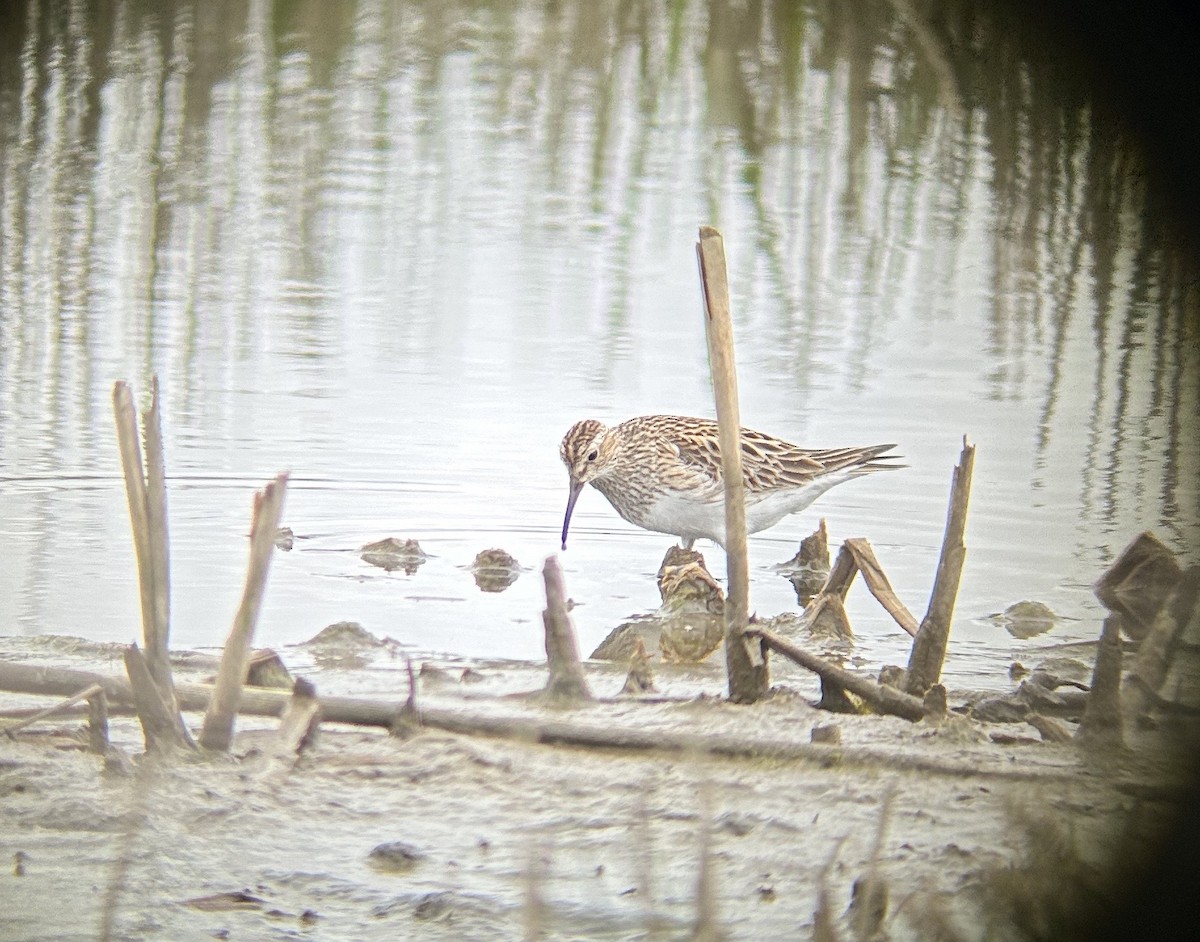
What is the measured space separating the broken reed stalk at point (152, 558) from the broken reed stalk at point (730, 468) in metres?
1.28

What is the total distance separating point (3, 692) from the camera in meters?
3.79

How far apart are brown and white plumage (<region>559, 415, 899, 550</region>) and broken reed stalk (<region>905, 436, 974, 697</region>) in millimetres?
2766

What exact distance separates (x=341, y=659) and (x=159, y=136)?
7984 millimetres

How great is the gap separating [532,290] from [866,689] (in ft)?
21.6

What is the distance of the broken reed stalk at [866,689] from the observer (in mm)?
3738

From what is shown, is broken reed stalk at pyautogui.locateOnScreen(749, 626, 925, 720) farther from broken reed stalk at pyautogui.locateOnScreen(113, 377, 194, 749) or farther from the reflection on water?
broken reed stalk at pyautogui.locateOnScreen(113, 377, 194, 749)

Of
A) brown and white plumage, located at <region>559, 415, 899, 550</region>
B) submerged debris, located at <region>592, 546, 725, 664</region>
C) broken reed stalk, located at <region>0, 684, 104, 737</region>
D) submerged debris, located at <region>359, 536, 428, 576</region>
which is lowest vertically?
submerged debris, located at <region>592, 546, 725, 664</region>

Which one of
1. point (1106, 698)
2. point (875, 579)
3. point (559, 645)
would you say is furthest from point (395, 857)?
point (875, 579)

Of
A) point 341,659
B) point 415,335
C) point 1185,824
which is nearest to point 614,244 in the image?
point 415,335

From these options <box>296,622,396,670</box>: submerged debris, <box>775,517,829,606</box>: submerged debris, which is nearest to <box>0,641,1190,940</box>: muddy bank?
<box>296,622,396,670</box>: submerged debris

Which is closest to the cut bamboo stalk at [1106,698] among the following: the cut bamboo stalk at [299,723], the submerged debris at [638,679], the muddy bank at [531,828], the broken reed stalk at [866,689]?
the muddy bank at [531,828]

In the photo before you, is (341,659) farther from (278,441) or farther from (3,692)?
(278,441)

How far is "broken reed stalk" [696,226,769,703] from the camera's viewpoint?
3.64 metres

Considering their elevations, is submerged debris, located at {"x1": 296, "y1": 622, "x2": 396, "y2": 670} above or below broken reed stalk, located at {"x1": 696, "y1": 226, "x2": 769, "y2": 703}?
below
